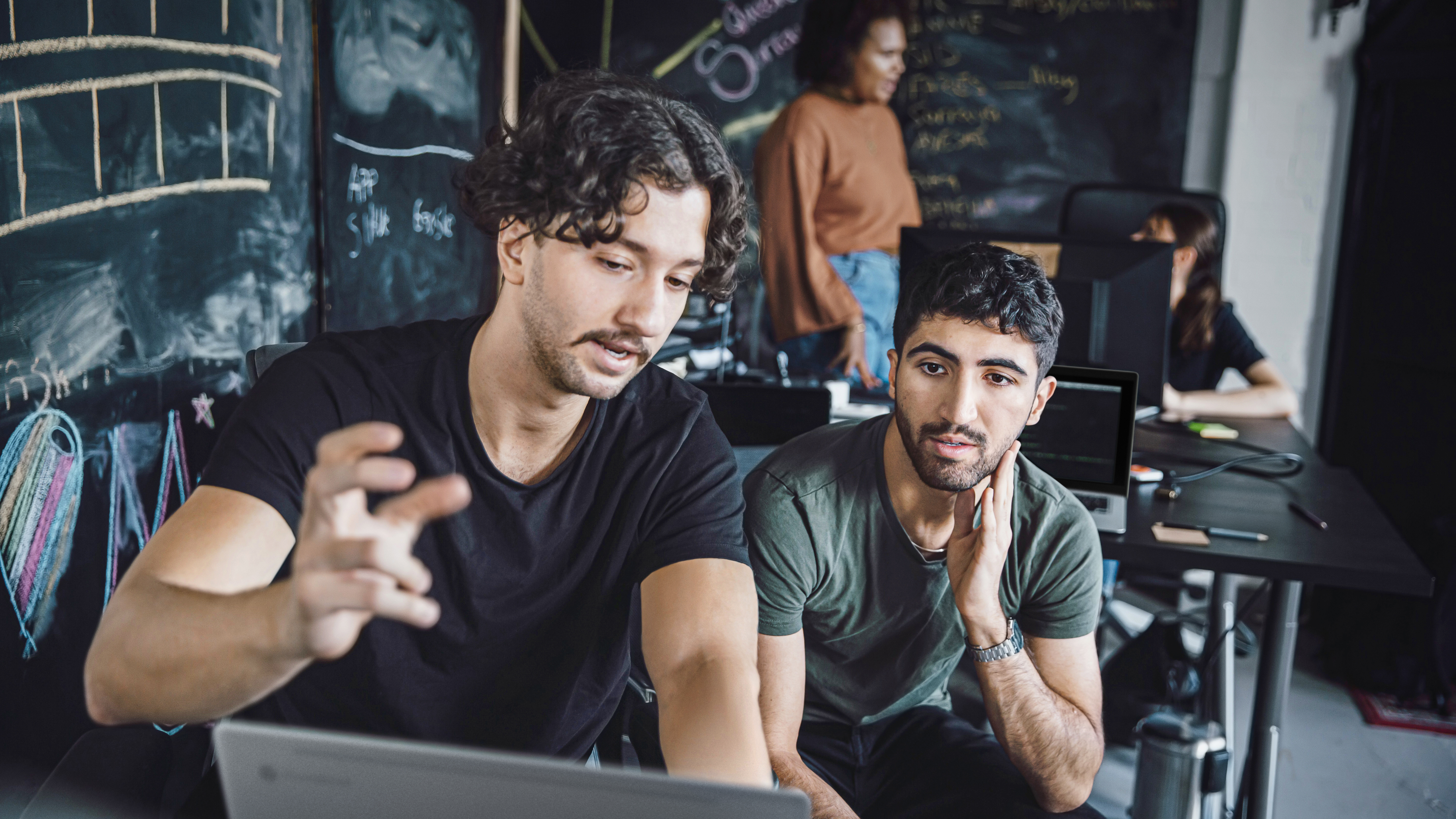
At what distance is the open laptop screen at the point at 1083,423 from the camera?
122 centimetres

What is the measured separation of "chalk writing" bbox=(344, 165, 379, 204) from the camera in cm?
221

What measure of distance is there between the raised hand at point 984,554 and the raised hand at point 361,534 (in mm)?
628

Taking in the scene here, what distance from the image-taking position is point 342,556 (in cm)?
61

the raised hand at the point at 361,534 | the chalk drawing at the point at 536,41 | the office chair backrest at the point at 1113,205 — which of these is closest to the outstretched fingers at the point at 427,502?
the raised hand at the point at 361,534

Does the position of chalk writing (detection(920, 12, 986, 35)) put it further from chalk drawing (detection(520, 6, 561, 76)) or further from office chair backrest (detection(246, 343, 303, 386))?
office chair backrest (detection(246, 343, 303, 386))

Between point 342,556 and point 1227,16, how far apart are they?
395 centimetres

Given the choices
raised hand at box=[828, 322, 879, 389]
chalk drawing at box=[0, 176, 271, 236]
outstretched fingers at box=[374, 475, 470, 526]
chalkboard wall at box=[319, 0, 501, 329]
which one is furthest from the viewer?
raised hand at box=[828, 322, 879, 389]

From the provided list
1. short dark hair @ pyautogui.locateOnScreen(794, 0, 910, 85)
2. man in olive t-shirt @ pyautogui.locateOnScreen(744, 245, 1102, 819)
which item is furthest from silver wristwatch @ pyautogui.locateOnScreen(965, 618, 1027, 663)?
short dark hair @ pyautogui.locateOnScreen(794, 0, 910, 85)


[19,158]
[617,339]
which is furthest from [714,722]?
[19,158]

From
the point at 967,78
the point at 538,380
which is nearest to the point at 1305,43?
the point at 967,78

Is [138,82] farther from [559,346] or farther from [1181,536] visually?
[1181,536]

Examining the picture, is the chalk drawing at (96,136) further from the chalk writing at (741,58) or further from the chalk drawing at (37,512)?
the chalk writing at (741,58)

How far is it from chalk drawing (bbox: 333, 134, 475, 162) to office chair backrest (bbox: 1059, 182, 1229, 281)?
1751 mm

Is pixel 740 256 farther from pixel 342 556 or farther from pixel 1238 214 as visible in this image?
pixel 1238 214
